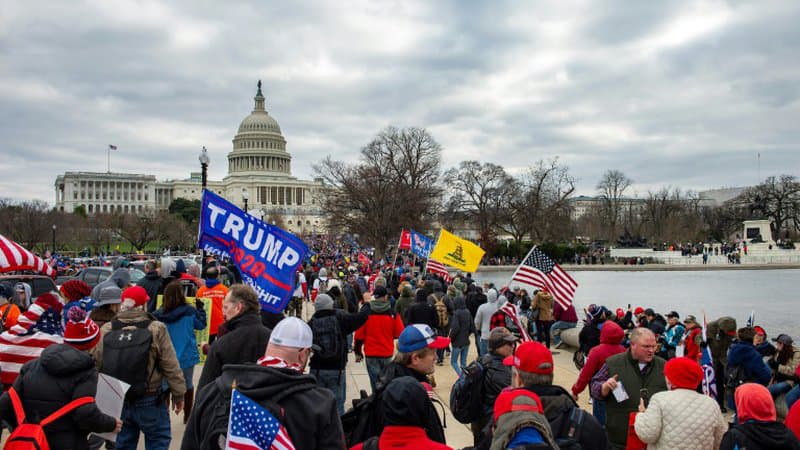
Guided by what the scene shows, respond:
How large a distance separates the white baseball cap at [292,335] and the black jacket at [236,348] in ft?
5.56

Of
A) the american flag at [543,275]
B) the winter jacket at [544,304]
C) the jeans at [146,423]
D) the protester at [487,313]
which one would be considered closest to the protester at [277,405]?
the jeans at [146,423]

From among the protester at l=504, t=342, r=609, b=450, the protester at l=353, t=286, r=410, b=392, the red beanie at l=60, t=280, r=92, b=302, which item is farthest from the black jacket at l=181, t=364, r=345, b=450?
the protester at l=353, t=286, r=410, b=392

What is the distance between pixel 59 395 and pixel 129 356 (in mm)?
1086

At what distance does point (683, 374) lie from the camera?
4277 mm

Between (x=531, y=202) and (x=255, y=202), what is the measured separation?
88.5 metres

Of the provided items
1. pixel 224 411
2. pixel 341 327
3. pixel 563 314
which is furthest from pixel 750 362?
pixel 563 314

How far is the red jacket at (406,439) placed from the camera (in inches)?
120

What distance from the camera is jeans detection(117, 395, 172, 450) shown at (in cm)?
534

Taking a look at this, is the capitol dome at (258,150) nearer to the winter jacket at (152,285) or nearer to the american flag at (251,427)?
the winter jacket at (152,285)

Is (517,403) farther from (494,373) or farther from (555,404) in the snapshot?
(494,373)

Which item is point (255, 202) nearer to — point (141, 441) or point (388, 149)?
point (388, 149)

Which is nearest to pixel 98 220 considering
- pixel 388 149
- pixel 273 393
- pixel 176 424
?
pixel 388 149

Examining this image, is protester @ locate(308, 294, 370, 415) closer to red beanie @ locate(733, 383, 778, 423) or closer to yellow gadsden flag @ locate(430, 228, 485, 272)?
red beanie @ locate(733, 383, 778, 423)

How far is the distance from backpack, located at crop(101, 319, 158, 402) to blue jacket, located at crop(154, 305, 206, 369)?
4.72ft
